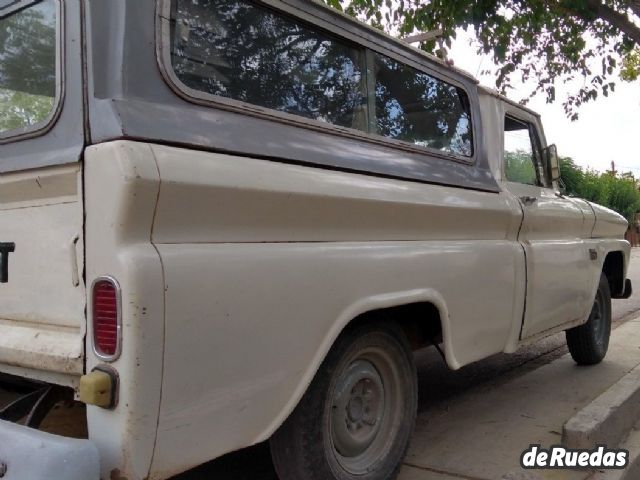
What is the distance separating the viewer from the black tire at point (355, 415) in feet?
8.06

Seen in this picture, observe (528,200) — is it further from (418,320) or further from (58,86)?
(58,86)

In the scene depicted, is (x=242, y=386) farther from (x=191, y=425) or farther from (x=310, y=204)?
(x=310, y=204)

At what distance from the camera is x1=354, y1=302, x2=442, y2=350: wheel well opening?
2.96 metres

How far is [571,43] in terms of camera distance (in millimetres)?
7379

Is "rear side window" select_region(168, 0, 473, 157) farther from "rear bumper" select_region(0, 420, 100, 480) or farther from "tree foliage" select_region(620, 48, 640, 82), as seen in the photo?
"tree foliage" select_region(620, 48, 640, 82)

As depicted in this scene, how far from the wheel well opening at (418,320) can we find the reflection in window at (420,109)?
88cm

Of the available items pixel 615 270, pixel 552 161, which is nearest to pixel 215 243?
pixel 552 161

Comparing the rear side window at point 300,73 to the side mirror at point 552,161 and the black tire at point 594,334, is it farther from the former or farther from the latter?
the black tire at point 594,334

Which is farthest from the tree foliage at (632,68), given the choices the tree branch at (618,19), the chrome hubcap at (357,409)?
the chrome hubcap at (357,409)

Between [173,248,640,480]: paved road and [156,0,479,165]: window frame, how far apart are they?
1831mm

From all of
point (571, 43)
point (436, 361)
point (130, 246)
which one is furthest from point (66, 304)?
point (571, 43)

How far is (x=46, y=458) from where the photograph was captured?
1710 millimetres

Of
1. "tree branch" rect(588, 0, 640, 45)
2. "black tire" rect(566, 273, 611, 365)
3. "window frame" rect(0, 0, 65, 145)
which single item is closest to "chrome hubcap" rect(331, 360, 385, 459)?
"window frame" rect(0, 0, 65, 145)

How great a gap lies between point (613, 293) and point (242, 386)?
184 inches
